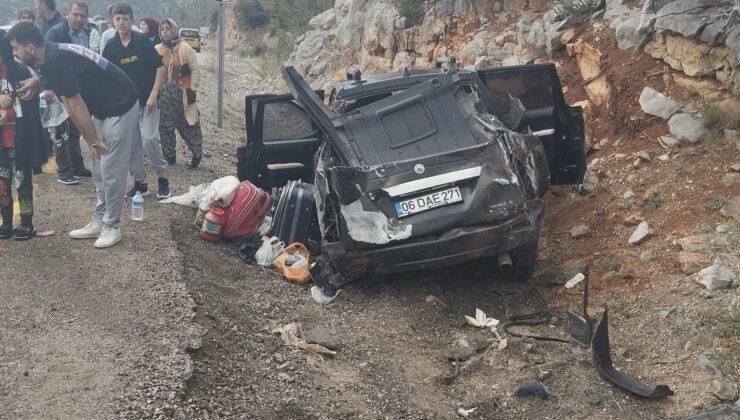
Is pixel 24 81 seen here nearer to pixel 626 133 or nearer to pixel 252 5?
pixel 626 133

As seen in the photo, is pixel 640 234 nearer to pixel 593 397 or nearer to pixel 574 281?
pixel 574 281

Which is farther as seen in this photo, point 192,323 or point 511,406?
point 192,323

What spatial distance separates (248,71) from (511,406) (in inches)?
931

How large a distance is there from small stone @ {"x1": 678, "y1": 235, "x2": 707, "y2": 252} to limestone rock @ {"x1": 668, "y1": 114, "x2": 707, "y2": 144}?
5.46 ft

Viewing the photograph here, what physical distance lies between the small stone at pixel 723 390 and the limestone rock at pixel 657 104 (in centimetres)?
409

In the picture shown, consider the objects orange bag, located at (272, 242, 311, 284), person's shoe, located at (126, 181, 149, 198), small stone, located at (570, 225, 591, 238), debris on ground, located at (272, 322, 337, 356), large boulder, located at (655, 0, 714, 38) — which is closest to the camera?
debris on ground, located at (272, 322, 337, 356)

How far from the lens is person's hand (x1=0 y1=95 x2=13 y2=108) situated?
670 cm

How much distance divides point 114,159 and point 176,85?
3.34 m

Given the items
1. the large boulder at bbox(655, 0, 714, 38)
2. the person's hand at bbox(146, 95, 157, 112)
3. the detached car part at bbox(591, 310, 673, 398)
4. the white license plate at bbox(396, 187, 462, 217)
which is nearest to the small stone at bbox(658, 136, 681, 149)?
the large boulder at bbox(655, 0, 714, 38)

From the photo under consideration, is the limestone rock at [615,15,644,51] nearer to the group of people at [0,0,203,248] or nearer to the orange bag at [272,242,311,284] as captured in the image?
the orange bag at [272,242,311,284]

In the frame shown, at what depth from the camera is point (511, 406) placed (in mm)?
4672

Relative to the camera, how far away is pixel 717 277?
5488 millimetres

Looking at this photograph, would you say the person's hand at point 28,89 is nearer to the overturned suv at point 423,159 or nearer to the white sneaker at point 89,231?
the white sneaker at point 89,231

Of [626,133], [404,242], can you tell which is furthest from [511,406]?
[626,133]
